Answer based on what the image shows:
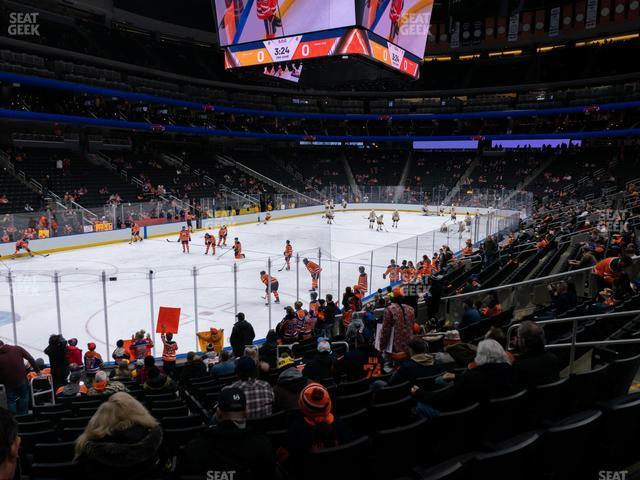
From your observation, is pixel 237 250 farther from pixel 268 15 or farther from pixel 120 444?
pixel 120 444

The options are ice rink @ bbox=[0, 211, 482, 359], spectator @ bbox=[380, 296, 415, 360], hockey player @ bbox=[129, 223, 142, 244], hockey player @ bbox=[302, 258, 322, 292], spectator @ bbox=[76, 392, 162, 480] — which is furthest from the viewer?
hockey player @ bbox=[129, 223, 142, 244]

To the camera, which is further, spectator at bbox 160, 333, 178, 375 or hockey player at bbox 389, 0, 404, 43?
hockey player at bbox 389, 0, 404, 43

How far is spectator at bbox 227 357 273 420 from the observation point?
3861 mm

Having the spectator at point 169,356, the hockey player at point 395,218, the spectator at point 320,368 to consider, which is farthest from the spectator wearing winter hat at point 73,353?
the hockey player at point 395,218

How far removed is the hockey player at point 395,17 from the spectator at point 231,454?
21.3 meters

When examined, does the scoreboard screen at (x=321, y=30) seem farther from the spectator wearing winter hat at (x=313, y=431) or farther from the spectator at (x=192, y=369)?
the spectator wearing winter hat at (x=313, y=431)

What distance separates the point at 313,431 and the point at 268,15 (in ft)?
69.5

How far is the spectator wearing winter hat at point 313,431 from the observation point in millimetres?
2963

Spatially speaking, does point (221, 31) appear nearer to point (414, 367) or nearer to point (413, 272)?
point (413, 272)

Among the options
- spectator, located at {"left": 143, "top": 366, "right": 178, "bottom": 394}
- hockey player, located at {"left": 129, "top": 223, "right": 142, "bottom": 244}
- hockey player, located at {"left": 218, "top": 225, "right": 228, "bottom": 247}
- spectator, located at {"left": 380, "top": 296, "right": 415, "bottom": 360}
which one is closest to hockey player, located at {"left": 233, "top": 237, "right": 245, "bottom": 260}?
hockey player, located at {"left": 218, "top": 225, "right": 228, "bottom": 247}

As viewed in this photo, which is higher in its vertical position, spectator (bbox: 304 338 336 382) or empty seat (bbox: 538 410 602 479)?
empty seat (bbox: 538 410 602 479)

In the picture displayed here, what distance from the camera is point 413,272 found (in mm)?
15578

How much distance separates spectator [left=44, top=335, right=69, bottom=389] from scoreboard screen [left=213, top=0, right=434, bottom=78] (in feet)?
51.3

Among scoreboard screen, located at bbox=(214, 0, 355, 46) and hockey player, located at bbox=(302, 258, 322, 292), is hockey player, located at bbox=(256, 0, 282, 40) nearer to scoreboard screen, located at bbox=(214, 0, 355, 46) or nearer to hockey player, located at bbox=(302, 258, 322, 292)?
scoreboard screen, located at bbox=(214, 0, 355, 46)
